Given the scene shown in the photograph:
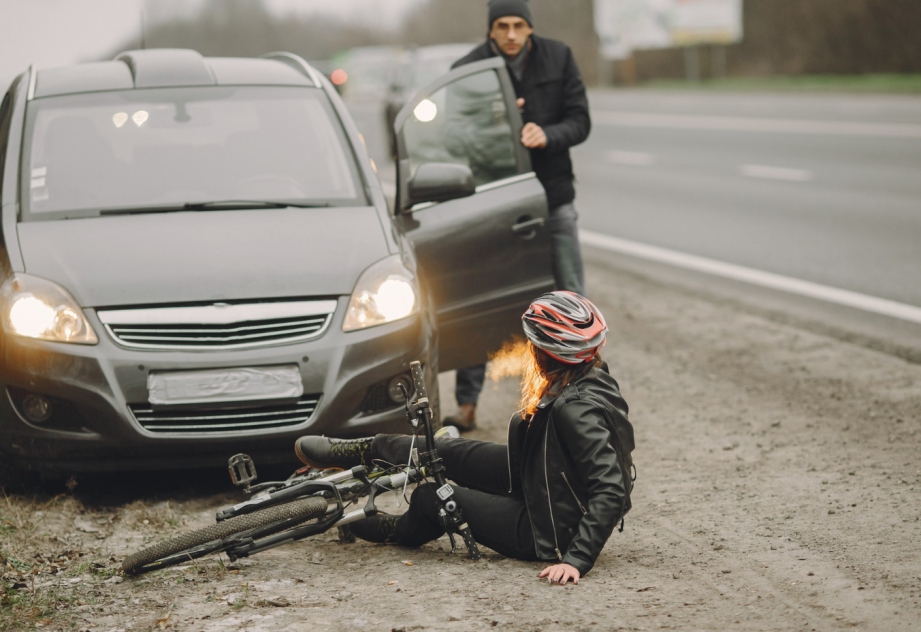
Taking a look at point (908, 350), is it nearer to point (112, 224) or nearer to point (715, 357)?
point (715, 357)

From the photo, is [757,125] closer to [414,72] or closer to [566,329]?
[414,72]

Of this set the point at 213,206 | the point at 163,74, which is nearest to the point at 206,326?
the point at 213,206

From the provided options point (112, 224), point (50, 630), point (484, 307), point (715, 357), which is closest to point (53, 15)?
point (112, 224)

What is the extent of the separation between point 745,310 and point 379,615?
19.2 feet

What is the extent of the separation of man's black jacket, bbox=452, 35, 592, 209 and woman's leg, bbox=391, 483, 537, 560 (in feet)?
8.44

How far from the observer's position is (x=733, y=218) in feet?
44.3

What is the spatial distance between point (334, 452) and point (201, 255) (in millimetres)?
1136

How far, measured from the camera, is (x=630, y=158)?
2047cm

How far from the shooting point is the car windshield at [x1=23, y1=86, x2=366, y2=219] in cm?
573

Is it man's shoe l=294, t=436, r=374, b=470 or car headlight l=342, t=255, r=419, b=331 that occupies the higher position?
car headlight l=342, t=255, r=419, b=331

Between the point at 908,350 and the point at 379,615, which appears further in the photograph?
the point at 908,350

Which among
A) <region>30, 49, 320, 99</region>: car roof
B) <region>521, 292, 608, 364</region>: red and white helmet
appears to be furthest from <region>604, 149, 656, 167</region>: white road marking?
<region>521, 292, 608, 364</region>: red and white helmet

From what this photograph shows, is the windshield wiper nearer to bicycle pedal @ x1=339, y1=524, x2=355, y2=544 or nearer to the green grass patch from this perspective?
bicycle pedal @ x1=339, y1=524, x2=355, y2=544

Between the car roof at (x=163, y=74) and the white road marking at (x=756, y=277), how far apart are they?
4546mm
